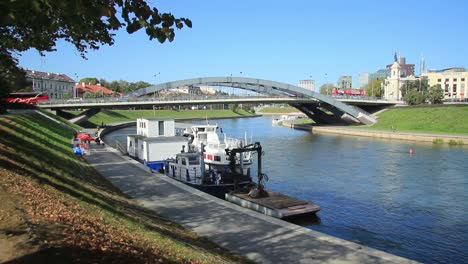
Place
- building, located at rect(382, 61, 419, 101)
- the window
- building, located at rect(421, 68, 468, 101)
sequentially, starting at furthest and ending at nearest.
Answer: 1. building, located at rect(421, 68, 468, 101)
2. building, located at rect(382, 61, 419, 101)
3. the window

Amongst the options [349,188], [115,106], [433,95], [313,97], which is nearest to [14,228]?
[349,188]

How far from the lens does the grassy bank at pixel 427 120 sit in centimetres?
6338

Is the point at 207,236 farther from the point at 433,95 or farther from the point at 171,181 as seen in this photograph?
the point at 433,95

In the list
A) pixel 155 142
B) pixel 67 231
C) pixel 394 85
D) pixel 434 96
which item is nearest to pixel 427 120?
pixel 434 96

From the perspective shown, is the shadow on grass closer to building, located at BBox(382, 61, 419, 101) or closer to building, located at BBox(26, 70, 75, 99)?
building, located at BBox(26, 70, 75, 99)

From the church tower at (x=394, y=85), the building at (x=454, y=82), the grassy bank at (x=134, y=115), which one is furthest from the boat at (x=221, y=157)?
the building at (x=454, y=82)

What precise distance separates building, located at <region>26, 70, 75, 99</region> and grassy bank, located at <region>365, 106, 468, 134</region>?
291 ft

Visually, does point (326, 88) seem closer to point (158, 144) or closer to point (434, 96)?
point (434, 96)

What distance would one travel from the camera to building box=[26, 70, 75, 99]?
392ft

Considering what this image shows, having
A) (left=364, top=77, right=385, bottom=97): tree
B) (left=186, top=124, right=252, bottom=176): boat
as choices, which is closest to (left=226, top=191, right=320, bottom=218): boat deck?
(left=186, top=124, right=252, bottom=176): boat

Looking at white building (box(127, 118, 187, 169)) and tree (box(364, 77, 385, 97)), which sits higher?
tree (box(364, 77, 385, 97))

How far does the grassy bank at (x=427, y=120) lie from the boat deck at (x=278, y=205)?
4921 cm

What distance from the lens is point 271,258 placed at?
1105 cm

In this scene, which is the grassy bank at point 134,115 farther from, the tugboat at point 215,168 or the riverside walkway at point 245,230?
the riverside walkway at point 245,230
